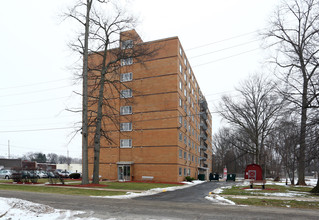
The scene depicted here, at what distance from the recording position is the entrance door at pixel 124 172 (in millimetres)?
37444

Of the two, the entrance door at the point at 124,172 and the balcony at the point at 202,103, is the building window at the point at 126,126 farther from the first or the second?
the balcony at the point at 202,103

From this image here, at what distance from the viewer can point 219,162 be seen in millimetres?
103000

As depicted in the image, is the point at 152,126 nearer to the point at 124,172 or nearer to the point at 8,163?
the point at 124,172

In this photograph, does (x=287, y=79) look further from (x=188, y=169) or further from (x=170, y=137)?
(x=188, y=169)

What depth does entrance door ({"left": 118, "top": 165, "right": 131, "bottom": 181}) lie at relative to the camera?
3744cm

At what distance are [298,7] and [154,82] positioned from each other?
19902 mm

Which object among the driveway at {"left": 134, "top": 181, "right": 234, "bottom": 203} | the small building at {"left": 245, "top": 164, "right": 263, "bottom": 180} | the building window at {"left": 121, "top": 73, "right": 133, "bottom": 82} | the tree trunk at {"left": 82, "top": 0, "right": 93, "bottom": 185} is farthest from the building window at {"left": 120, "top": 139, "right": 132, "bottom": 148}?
the small building at {"left": 245, "top": 164, "right": 263, "bottom": 180}

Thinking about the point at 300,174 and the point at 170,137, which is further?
the point at 170,137

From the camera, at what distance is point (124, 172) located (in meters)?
37.8

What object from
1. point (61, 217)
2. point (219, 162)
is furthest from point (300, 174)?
point (219, 162)

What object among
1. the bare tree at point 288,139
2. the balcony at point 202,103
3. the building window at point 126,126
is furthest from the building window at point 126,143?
the balcony at point 202,103

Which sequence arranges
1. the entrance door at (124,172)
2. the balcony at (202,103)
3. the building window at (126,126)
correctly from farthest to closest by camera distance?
the balcony at (202,103) → the building window at (126,126) → the entrance door at (124,172)

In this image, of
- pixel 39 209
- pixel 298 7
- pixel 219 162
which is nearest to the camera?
pixel 39 209

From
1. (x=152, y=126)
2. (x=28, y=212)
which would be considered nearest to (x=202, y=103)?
(x=152, y=126)
